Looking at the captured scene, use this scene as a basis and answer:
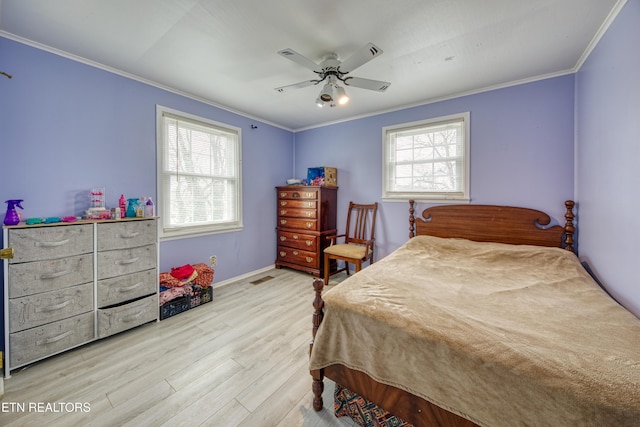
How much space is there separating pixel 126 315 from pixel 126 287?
0.25 metres

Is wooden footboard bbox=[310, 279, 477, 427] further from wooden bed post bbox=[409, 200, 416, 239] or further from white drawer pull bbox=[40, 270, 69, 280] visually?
wooden bed post bbox=[409, 200, 416, 239]

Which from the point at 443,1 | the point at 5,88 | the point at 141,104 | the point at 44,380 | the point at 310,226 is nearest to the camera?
the point at 443,1

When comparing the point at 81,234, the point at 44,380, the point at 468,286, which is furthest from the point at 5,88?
the point at 468,286

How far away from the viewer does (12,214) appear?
5.89 feet

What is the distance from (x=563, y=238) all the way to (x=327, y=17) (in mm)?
2948

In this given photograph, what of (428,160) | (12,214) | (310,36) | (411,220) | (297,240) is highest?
(310,36)

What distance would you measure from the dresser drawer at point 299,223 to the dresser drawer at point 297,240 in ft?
0.39

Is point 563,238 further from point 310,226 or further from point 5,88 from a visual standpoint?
point 5,88

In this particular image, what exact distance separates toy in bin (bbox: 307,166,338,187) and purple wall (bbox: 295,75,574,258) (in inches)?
25.7

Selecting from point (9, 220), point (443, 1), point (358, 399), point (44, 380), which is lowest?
point (44, 380)

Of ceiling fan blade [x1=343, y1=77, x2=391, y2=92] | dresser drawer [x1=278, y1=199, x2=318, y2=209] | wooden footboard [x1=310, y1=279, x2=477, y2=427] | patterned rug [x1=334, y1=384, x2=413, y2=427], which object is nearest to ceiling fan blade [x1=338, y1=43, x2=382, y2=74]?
ceiling fan blade [x1=343, y1=77, x2=391, y2=92]

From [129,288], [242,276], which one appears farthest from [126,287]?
[242,276]

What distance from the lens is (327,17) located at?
5.59ft

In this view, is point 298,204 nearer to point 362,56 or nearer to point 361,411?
point 362,56
